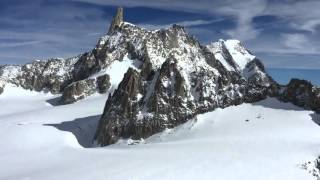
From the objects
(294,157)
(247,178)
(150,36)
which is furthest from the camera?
(150,36)

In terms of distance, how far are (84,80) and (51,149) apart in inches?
3455

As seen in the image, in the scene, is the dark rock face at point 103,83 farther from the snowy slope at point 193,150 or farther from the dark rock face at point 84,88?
the snowy slope at point 193,150

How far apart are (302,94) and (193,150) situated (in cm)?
2583

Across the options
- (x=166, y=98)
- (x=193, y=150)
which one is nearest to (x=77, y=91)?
(x=166, y=98)

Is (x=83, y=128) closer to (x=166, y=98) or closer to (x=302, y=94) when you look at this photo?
(x=166, y=98)

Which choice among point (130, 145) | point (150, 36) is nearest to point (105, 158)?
point (130, 145)

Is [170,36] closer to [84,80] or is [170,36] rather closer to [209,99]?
[84,80]

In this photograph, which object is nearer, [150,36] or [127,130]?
[127,130]

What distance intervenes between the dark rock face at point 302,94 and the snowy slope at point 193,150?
5.42ft

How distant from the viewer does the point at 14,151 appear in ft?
308

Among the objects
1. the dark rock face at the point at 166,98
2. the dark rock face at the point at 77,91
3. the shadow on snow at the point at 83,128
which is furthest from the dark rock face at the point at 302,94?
the dark rock face at the point at 77,91

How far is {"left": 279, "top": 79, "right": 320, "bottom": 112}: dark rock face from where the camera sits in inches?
3752

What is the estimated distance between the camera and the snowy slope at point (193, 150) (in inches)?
2894

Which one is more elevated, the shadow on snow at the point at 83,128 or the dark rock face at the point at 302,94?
the dark rock face at the point at 302,94
